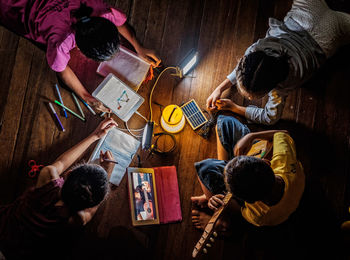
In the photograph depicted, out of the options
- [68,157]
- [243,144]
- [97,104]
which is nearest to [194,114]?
[243,144]

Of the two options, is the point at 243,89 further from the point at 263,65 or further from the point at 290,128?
the point at 290,128

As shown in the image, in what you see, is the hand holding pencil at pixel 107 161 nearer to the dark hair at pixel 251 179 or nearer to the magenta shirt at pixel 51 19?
the magenta shirt at pixel 51 19

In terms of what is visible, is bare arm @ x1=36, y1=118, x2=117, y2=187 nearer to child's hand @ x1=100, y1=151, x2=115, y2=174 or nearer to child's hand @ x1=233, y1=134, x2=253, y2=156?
child's hand @ x1=100, y1=151, x2=115, y2=174

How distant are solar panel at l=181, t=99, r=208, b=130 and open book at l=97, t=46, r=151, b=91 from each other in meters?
0.48

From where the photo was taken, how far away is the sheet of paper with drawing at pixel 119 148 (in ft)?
6.51

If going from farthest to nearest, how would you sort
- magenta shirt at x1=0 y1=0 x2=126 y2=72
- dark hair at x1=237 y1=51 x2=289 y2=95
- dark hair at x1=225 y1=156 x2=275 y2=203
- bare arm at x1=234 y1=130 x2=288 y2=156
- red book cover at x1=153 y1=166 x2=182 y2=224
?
1. red book cover at x1=153 y1=166 x2=182 y2=224
2. bare arm at x1=234 y1=130 x2=288 y2=156
3. magenta shirt at x1=0 y1=0 x2=126 y2=72
4. dark hair at x1=237 y1=51 x2=289 y2=95
5. dark hair at x1=225 y1=156 x2=275 y2=203

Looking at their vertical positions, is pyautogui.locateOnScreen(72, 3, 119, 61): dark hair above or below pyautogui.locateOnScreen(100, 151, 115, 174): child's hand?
above

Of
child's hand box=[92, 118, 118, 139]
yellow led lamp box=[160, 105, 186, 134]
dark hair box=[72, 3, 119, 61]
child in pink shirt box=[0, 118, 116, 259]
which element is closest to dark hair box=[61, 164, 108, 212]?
child in pink shirt box=[0, 118, 116, 259]

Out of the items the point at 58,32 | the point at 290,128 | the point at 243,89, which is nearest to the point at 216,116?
the point at 243,89

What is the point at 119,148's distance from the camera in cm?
201

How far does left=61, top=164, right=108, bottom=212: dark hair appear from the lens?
144 centimetres

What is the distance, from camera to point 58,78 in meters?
2.13

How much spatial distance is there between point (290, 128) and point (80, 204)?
194 cm

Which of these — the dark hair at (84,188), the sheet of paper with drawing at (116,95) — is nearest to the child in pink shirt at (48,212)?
the dark hair at (84,188)
